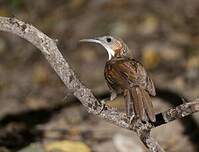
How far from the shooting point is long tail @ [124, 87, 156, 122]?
5105 mm

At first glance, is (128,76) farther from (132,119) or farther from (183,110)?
(183,110)

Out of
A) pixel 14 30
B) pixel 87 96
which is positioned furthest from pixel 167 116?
pixel 14 30

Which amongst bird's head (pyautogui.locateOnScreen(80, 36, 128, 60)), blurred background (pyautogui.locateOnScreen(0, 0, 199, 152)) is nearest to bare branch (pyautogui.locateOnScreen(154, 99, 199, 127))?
bird's head (pyautogui.locateOnScreen(80, 36, 128, 60))

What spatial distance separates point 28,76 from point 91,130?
6.01 feet

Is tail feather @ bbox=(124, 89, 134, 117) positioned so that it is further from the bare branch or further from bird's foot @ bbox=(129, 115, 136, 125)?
the bare branch

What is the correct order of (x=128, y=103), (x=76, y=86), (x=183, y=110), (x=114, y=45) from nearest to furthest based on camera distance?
(x=183, y=110) < (x=128, y=103) < (x=76, y=86) < (x=114, y=45)

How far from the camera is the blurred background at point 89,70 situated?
7437 millimetres

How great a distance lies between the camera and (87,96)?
212 inches

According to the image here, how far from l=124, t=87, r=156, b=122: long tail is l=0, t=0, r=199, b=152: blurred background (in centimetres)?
181

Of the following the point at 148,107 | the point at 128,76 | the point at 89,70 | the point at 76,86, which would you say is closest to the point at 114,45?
the point at 128,76

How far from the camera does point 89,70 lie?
9.27m

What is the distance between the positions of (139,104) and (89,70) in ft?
13.5

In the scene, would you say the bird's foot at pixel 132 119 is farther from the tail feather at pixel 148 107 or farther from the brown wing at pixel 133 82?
the tail feather at pixel 148 107

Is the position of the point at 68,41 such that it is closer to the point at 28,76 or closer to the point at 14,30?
the point at 28,76
